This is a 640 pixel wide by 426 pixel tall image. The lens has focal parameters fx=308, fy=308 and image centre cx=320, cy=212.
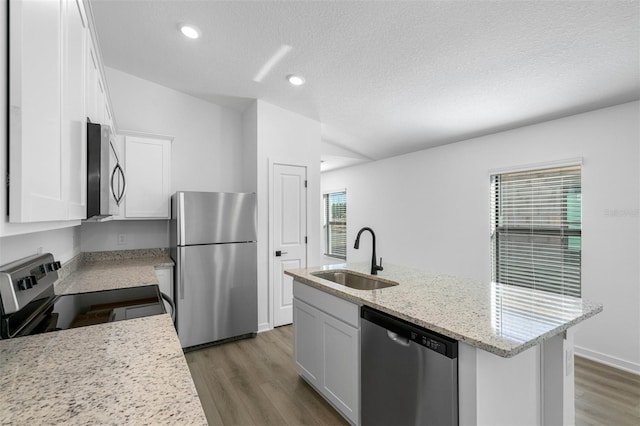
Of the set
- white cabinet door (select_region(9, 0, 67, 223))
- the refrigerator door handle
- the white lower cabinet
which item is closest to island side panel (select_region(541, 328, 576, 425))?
the white lower cabinet

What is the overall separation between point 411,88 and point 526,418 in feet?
8.40

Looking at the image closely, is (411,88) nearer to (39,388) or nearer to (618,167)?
(618,167)

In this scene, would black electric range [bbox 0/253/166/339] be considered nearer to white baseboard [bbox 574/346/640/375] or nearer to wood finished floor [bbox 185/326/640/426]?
wood finished floor [bbox 185/326/640/426]

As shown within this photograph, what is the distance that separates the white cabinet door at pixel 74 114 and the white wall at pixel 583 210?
3.84 m

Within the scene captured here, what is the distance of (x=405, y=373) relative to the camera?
1.45 meters

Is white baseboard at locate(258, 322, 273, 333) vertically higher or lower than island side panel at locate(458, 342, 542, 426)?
lower

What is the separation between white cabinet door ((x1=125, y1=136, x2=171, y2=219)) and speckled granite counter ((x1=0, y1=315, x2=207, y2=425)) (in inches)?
90.1

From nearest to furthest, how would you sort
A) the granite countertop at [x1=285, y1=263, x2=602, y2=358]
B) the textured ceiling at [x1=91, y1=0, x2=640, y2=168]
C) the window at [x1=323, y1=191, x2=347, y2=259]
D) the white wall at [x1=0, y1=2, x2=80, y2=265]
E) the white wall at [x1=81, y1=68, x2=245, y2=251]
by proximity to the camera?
1. the white wall at [x1=0, y1=2, x2=80, y2=265]
2. the granite countertop at [x1=285, y1=263, x2=602, y2=358]
3. the textured ceiling at [x1=91, y1=0, x2=640, y2=168]
4. the white wall at [x1=81, y1=68, x2=245, y2=251]
5. the window at [x1=323, y1=191, x2=347, y2=259]

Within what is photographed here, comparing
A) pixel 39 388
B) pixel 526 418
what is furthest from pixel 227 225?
pixel 526 418

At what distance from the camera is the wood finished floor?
2068mm

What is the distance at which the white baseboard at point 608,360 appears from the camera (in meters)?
2.63

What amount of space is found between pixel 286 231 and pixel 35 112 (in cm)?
316

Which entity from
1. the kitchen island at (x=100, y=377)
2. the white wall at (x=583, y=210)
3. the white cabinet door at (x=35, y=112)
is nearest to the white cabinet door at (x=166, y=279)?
the kitchen island at (x=100, y=377)

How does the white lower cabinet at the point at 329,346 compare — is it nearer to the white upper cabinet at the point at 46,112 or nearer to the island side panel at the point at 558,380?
the island side panel at the point at 558,380
